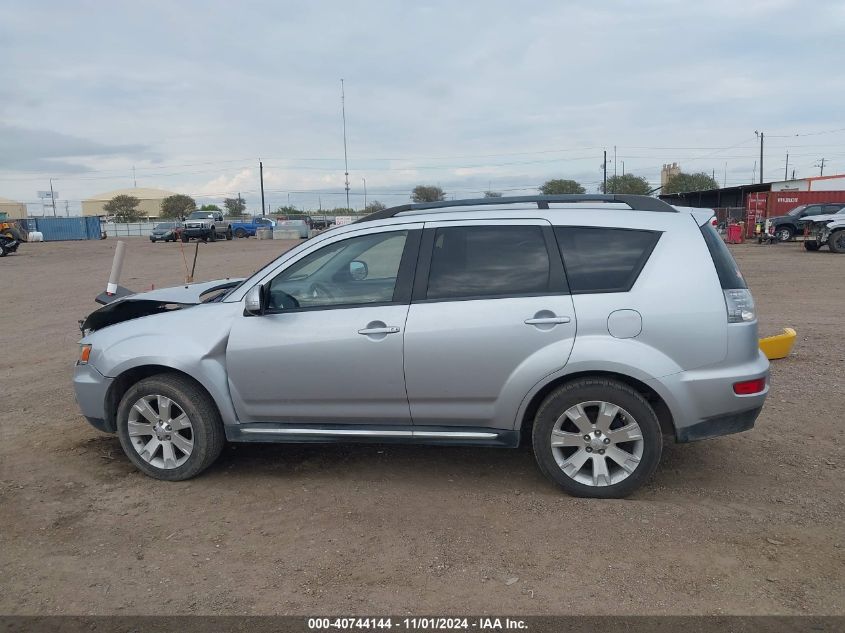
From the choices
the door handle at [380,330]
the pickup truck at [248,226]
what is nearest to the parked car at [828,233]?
the door handle at [380,330]

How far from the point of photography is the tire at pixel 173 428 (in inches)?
183

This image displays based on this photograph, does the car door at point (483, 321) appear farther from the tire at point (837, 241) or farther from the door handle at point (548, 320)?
the tire at point (837, 241)

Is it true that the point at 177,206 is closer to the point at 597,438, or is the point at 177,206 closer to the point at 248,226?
the point at 248,226

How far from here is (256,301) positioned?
4.43 m

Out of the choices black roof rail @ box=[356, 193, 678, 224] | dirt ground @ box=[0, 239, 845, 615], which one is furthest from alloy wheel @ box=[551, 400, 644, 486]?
black roof rail @ box=[356, 193, 678, 224]

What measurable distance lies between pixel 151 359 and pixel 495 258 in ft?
7.70

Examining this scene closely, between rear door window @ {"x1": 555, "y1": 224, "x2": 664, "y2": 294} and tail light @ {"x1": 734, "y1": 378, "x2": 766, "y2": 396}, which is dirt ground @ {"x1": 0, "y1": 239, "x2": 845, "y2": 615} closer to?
tail light @ {"x1": 734, "y1": 378, "x2": 766, "y2": 396}

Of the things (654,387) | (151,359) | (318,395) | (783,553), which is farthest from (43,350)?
(783,553)

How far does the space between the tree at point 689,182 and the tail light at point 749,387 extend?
296ft

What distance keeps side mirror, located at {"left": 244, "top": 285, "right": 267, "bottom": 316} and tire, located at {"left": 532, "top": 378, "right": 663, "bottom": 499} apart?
187cm

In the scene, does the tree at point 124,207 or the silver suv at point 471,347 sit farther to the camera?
the tree at point 124,207

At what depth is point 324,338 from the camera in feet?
14.4

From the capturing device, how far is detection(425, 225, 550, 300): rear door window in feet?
14.1

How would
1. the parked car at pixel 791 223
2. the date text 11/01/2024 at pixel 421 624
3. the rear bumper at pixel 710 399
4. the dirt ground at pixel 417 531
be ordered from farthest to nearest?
the parked car at pixel 791 223 → the rear bumper at pixel 710 399 → the dirt ground at pixel 417 531 → the date text 11/01/2024 at pixel 421 624
